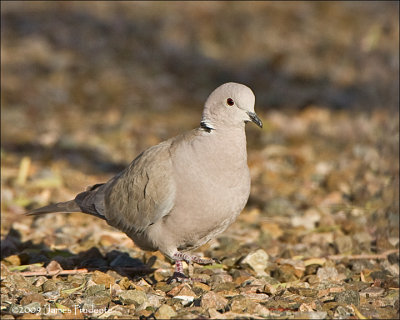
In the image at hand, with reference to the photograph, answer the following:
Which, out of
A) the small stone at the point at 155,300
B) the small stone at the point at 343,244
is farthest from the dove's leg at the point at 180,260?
the small stone at the point at 343,244

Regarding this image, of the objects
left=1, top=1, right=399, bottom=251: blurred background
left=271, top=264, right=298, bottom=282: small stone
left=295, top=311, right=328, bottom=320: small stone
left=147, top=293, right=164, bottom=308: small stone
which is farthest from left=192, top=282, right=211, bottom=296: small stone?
left=1, top=1, right=399, bottom=251: blurred background

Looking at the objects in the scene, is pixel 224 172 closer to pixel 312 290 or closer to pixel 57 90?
pixel 312 290

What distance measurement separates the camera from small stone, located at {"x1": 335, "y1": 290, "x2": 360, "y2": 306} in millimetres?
4371

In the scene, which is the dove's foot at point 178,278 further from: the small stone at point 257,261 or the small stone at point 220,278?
the small stone at point 257,261

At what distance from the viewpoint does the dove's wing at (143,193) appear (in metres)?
4.76

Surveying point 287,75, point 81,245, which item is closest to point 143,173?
point 81,245

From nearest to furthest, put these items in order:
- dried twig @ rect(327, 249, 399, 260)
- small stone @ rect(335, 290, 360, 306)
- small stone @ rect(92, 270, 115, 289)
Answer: small stone @ rect(335, 290, 360, 306), small stone @ rect(92, 270, 115, 289), dried twig @ rect(327, 249, 399, 260)

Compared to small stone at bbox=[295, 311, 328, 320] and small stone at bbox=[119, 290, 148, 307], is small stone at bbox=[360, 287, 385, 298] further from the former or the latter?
small stone at bbox=[119, 290, 148, 307]

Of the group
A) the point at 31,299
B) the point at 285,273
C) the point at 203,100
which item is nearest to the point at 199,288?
the point at 285,273

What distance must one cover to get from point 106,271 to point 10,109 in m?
5.47

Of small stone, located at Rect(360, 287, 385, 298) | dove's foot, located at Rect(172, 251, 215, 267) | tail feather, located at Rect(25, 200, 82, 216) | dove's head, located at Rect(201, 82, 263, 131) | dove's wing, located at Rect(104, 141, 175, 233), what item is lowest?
small stone, located at Rect(360, 287, 385, 298)

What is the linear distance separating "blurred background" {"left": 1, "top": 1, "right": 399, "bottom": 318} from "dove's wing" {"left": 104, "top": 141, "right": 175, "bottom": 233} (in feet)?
1.96

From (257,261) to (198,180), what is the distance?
109 cm

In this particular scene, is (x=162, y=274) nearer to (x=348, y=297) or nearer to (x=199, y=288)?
(x=199, y=288)
